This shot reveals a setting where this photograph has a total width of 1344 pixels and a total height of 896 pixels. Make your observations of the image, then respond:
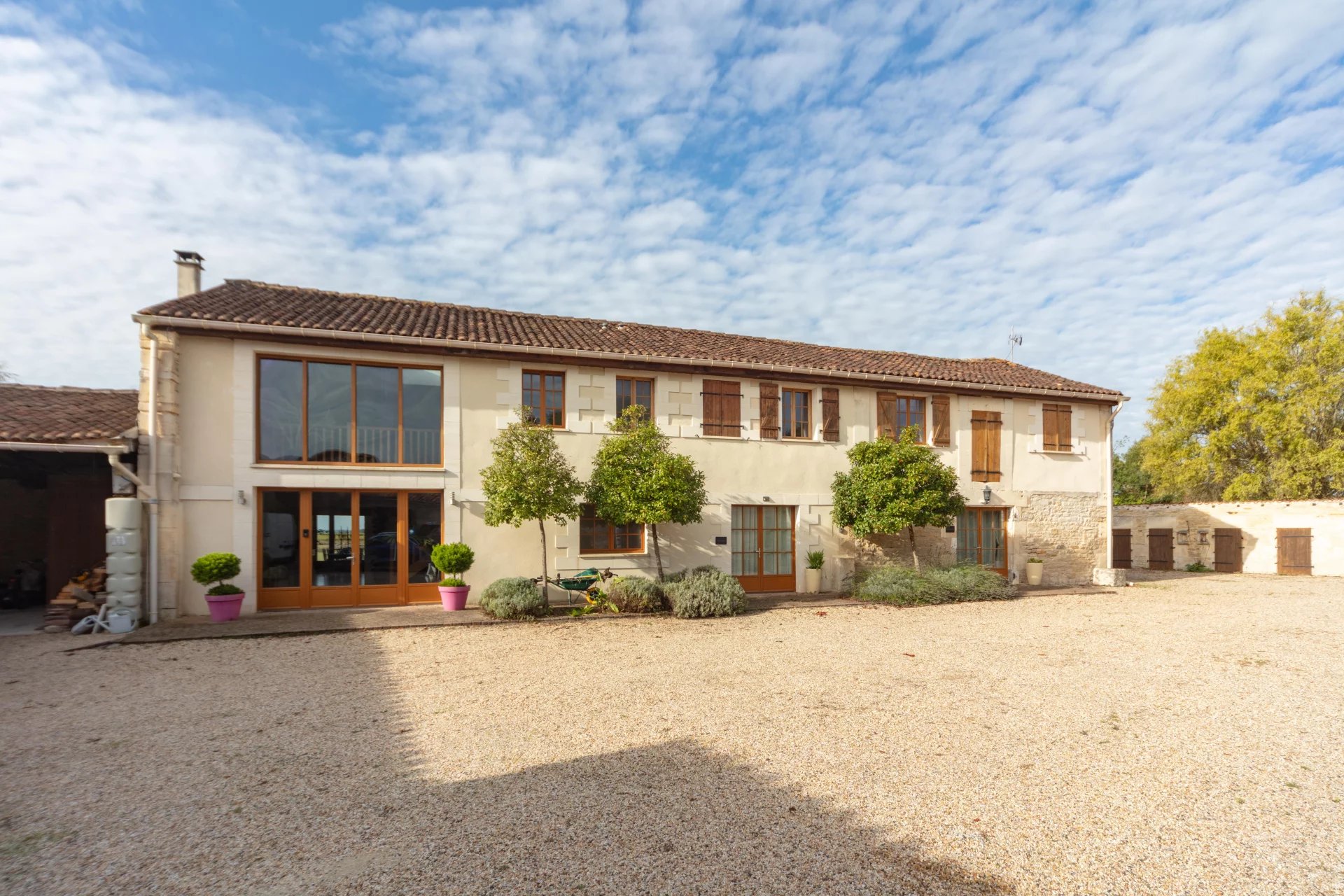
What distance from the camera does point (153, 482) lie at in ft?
30.5

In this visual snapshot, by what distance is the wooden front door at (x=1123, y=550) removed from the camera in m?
21.4

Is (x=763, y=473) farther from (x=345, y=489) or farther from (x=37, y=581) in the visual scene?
(x=37, y=581)

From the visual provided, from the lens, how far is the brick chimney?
36.9 ft

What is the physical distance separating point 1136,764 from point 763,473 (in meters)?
8.67

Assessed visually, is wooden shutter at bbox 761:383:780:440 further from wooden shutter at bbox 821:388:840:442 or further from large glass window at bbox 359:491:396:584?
large glass window at bbox 359:491:396:584

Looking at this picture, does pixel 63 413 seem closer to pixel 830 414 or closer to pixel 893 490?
pixel 830 414

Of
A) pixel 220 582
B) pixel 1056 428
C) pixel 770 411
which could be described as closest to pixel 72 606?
pixel 220 582

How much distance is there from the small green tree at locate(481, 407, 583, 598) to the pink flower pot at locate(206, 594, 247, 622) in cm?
362

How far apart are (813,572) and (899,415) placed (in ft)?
12.7

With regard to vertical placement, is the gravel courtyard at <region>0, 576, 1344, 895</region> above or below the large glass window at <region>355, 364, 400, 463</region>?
below

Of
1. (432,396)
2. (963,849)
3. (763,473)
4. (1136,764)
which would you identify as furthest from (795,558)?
(963,849)

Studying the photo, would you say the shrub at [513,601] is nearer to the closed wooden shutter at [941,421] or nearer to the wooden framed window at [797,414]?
the wooden framed window at [797,414]

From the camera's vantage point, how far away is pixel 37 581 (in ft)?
37.4

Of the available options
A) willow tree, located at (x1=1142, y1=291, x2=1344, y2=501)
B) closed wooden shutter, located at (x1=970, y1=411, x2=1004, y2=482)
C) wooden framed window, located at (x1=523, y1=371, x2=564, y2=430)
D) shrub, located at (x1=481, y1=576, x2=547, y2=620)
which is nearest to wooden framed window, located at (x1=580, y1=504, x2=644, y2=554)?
shrub, located at (x1=481, y1=576, x2=547, y2=620)
